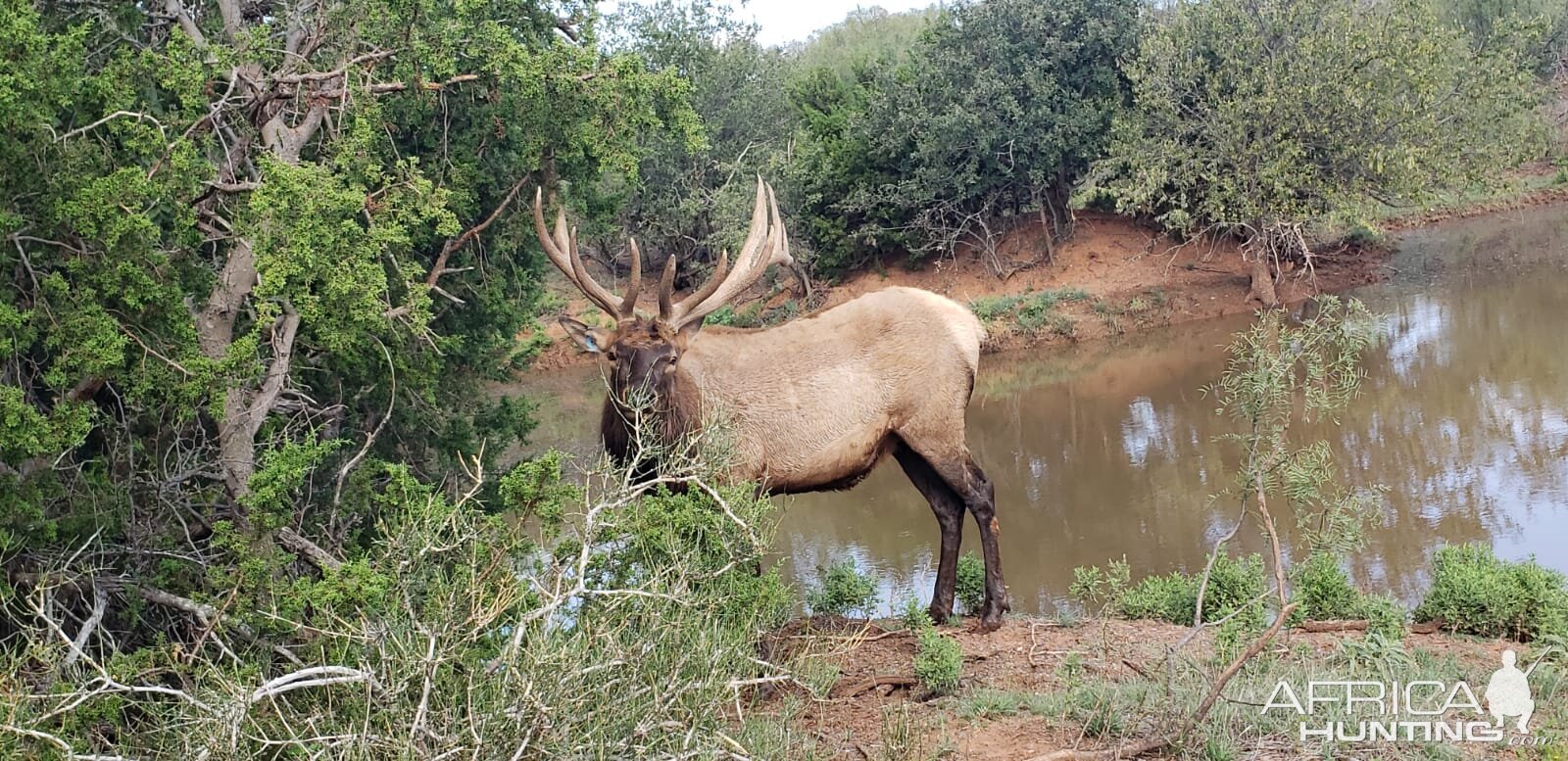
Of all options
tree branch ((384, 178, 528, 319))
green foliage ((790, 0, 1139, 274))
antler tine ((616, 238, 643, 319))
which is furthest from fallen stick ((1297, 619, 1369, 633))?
green foliage ((790, 0, 1139, 274))

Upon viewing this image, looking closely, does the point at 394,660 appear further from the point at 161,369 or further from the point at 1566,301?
the point at 1566,301

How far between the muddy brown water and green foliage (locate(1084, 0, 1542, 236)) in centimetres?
199

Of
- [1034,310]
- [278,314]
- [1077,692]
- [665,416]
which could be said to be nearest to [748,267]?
[665,416]

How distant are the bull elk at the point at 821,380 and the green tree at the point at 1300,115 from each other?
13948mm

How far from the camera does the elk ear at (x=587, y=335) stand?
655 cm

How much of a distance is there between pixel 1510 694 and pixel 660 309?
4.21 metres

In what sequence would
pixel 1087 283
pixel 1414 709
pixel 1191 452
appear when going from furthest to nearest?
pixel 1087 283 → pixel 1191 452 → pixel 1414 709

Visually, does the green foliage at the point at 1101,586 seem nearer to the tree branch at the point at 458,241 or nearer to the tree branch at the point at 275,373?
the tree branch at the point at 458,241

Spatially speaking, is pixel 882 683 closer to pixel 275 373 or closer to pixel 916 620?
pixel 916 620

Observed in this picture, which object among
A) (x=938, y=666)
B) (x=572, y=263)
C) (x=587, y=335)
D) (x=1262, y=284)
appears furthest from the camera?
(x=1262, y=284)

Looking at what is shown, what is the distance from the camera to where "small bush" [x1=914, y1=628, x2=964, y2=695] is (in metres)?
5.47

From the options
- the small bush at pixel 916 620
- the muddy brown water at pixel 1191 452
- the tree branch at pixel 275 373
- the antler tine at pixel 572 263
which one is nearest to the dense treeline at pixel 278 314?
the tree branch at pixel 275 373

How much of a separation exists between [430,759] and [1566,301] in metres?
19.1

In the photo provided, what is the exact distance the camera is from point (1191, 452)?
12.2 meters
